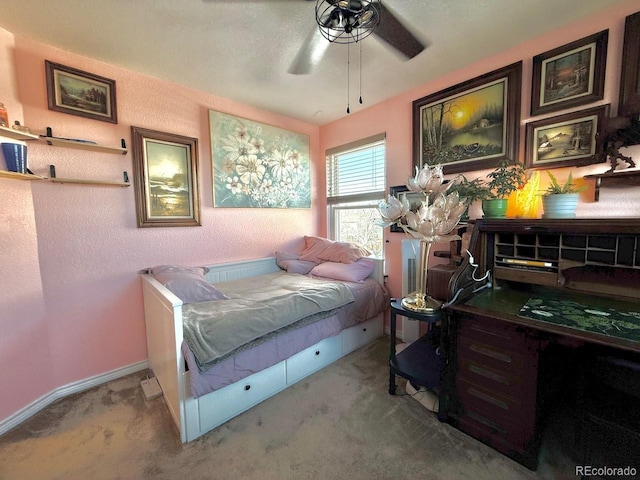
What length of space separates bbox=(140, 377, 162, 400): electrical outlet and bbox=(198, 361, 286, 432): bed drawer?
57 centimetres

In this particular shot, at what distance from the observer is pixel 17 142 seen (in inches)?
65.4

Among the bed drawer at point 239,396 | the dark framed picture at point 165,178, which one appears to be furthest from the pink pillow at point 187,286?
the bed drawer at point 239,396

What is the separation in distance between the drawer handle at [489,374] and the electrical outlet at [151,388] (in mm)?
2038

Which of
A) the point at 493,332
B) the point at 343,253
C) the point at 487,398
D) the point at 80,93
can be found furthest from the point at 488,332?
the point at 80,93

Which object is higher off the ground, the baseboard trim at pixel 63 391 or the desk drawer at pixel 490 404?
the desk drawer at pixel 490 404

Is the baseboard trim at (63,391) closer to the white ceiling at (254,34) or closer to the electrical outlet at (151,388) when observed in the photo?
the electrical outlet at (151,388)

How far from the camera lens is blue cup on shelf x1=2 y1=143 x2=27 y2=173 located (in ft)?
5.02

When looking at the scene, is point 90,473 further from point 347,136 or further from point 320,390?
point 347,136

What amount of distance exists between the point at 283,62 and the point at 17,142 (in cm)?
183

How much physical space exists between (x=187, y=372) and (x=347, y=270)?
1.53 meters

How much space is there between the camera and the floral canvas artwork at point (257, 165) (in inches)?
99.4

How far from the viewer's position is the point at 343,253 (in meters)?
2.69

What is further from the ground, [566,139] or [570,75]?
[570,75]

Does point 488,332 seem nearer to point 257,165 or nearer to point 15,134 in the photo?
point 257,165
